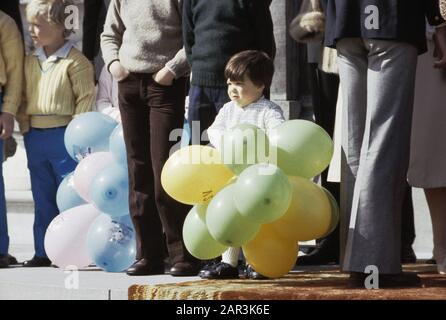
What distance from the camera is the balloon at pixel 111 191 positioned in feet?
23.4

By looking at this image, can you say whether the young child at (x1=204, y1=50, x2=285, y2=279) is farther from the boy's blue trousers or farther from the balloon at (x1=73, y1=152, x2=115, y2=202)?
the boy's blue trousers

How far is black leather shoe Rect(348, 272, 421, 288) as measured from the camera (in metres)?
5.82

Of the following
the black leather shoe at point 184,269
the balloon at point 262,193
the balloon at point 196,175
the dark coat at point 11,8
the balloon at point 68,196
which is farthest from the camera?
the dark coat at point 11,8

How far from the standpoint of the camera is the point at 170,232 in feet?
22.9

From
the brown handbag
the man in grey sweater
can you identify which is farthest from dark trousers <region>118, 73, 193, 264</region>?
the brown handbag

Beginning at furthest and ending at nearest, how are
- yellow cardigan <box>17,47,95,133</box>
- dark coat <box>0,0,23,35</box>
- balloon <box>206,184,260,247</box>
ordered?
1. dark coat <box>0,0,23,35</box>
2. yellow cardigan <box>17,47,95,133</box>
3. balloon <box>206,184,260,247</box>

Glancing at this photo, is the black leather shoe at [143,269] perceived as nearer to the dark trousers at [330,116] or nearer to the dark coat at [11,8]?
the dark trousers at [330,116]

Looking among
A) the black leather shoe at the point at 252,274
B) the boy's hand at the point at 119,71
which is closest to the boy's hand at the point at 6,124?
the boy's hand at the point at 119,71

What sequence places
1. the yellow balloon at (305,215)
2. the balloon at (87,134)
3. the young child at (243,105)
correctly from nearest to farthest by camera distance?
the yellow balloon at (305,215) < the young child at (243,105) < the balloon at (87,134)

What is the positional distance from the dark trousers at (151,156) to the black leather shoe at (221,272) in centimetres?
51

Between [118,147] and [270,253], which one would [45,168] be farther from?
[270,253]

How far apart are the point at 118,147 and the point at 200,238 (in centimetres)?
126
